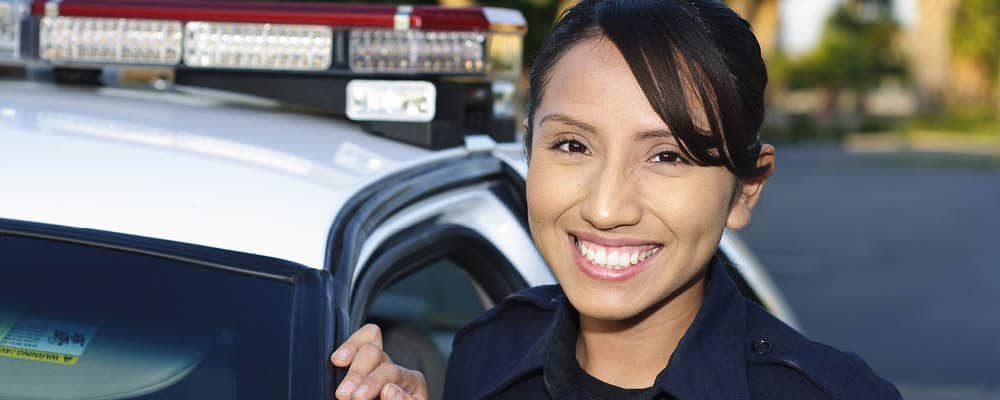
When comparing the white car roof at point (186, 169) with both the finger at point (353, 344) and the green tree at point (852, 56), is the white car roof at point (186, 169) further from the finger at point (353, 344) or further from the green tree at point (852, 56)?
the green tree at point (852, 56)

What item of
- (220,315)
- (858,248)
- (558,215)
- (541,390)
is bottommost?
(858,248)

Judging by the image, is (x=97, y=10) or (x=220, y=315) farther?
(x=97, y=10)

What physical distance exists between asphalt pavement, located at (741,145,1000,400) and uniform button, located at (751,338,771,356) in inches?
210

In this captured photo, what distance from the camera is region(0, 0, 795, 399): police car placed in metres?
1.44

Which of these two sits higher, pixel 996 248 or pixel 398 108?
pixel 398 108

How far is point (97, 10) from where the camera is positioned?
6.84 feet

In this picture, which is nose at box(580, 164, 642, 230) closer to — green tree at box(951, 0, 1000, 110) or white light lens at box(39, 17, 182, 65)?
white light lens at box(39, 17, 182, 65)

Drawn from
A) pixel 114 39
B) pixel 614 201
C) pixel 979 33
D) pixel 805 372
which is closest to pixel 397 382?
pixel 614 201

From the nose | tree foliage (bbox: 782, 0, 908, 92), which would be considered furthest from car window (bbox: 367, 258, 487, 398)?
tree foliage (bbox: 782, 0, 908, 92)

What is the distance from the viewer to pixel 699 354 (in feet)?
4.86

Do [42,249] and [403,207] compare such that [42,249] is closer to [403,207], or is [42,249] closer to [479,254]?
[403,207]

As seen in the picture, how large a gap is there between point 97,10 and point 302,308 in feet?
2.88

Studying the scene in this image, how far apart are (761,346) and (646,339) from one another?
156 millimetres

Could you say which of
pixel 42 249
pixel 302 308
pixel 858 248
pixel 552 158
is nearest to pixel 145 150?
pixel 42 249
